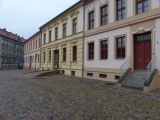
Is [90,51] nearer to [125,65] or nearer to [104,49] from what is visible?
[104,49]

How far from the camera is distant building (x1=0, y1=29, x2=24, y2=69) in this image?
2549 inches

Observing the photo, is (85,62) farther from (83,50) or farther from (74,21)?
(74,21)

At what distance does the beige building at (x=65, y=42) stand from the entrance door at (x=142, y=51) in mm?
7435

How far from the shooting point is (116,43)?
1505 cm

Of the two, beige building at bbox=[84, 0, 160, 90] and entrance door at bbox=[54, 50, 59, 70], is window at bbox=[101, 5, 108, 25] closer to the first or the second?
beige building at bbox=[84, 0, 160, 90]

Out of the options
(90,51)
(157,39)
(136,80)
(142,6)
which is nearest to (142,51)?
(157,39)

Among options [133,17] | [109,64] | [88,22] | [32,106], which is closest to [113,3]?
[133,17]

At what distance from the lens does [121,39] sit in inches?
575

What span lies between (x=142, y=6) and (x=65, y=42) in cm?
1247

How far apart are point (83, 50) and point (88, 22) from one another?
307 cm

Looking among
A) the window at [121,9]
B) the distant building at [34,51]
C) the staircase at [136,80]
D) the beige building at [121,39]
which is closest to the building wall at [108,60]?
the beige building at [121,39]

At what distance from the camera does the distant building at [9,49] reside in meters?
64.8

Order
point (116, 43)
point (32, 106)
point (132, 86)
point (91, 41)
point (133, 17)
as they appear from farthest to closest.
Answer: point (91, 41), point (116, 43), point (133, 17), point (132, 86), point (32, 106)

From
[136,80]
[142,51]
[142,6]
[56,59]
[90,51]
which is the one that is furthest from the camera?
[56,59]
